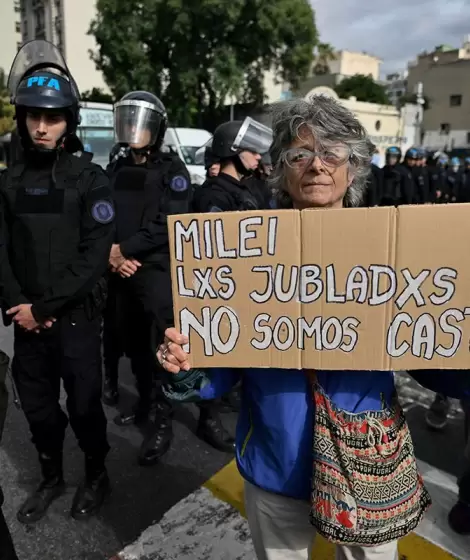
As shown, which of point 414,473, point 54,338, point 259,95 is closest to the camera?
point 414,473

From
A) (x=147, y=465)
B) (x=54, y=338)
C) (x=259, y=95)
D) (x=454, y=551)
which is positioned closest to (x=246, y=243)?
(x=54, y=338)

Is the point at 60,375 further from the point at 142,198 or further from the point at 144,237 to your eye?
the point at 142,198

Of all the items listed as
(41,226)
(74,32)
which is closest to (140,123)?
(41,226)

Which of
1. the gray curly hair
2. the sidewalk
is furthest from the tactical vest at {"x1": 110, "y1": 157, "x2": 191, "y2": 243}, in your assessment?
the gray curly hair

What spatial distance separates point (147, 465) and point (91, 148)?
11533mm

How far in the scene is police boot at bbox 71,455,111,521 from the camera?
2.71 meters

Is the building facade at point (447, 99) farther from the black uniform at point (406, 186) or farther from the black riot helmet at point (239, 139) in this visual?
the black riot helmet at point (239, 139)

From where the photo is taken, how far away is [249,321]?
1438 mm

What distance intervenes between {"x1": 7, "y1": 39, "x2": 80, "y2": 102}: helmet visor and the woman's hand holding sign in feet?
5.98

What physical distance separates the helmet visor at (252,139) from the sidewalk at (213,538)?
2.36 metres

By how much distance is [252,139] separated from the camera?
393 cm

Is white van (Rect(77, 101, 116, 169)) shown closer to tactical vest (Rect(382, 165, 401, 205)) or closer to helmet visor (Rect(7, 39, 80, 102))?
tactical vest (Rect(382, 165, 401, 205))

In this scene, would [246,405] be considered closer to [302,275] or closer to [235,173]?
[302,275]

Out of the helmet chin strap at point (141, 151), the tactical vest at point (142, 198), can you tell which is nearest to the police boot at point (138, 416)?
the tactical vest at point (142, 198)
